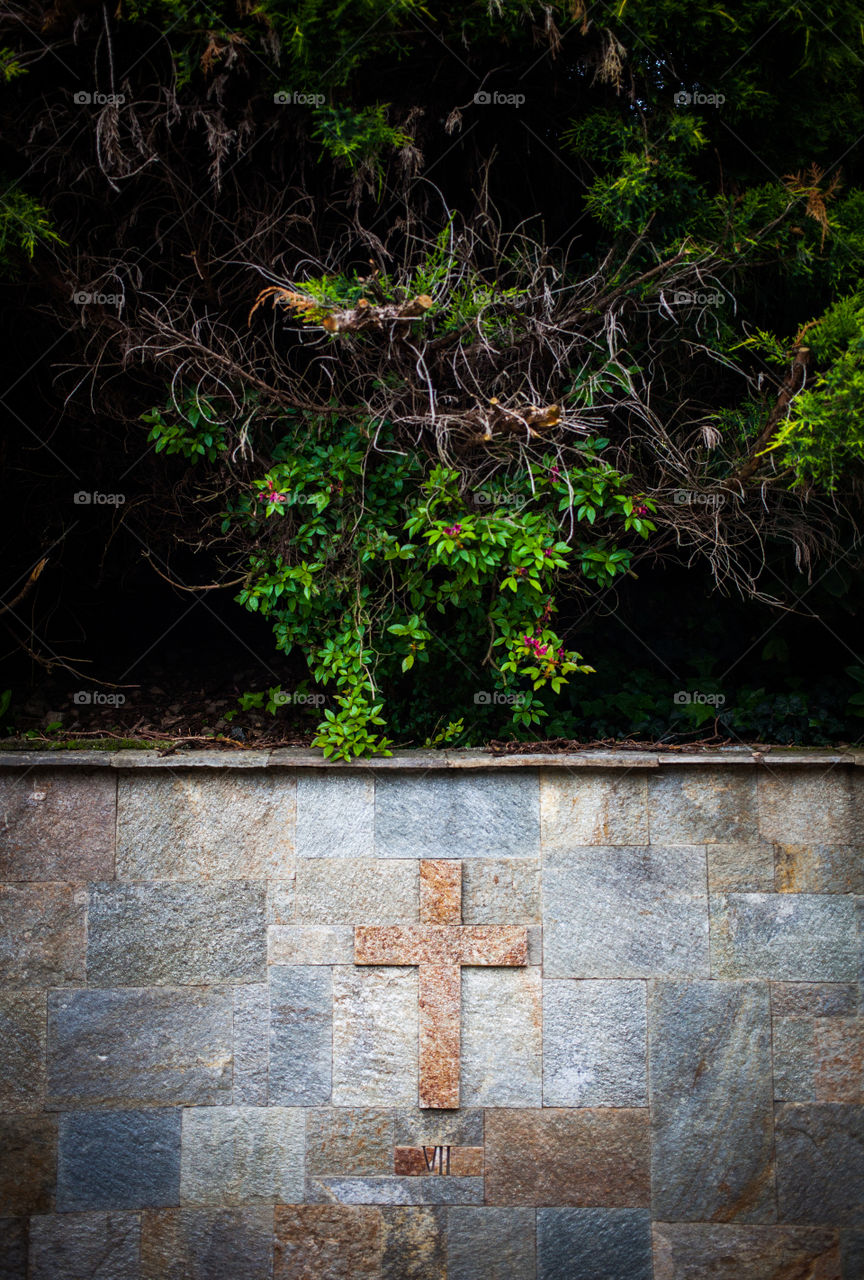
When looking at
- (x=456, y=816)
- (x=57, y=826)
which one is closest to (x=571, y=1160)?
(x=456, y=816)

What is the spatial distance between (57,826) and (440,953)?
1.65 meters

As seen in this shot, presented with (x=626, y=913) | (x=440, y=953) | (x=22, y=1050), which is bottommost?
(x=22, y=1050)

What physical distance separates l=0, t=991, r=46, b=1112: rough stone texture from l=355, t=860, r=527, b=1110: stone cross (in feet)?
4.29

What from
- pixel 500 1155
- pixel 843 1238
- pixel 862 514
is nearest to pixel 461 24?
pixel 862 514

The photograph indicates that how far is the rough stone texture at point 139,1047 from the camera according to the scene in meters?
3.18

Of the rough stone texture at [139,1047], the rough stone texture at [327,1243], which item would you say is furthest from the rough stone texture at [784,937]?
the rough stone texture at [139,1047]

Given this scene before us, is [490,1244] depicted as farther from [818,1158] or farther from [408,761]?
[408,761]

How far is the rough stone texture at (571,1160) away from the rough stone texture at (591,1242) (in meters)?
0.04

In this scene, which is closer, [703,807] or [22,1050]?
[22,1050]

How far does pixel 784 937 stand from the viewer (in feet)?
10.6

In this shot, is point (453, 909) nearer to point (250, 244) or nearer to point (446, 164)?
point (250, 244)

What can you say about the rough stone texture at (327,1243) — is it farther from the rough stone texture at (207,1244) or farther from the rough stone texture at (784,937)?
the rough stone texture at (784,937)

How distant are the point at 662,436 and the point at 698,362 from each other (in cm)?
50

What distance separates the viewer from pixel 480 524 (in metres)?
3.17
